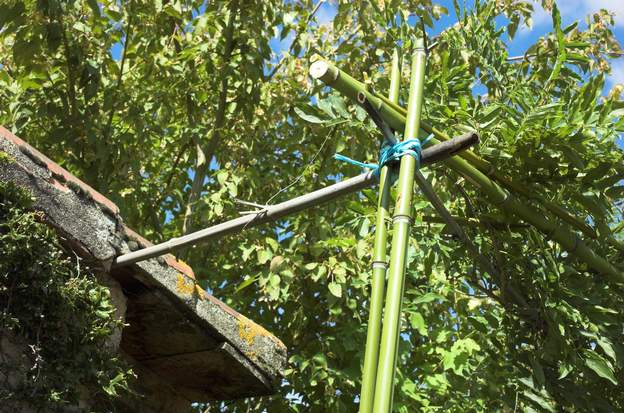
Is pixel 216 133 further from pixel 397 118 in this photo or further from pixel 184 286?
pixel 397 118

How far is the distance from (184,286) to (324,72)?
3.26 feet

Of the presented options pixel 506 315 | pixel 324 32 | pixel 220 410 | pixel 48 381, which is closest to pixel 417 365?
pixel 220 410

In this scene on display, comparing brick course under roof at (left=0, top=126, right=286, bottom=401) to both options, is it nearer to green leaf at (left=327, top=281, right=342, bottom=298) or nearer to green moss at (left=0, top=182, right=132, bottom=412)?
green moss at (left=0, top=182, right=132, bottom=412)

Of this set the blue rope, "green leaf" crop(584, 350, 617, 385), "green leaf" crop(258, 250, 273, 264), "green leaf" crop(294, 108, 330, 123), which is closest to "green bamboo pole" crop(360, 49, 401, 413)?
the blue rope

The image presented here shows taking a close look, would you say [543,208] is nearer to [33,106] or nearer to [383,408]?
[383,408]

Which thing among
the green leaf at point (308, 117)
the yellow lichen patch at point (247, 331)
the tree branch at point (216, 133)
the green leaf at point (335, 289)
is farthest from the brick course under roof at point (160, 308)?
the tree branch at point (216, 133)

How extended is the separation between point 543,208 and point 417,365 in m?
2.50

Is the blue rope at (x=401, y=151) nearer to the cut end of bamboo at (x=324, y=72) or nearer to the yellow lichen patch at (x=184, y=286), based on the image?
the cut end of bamboo at (x=324, y=72)

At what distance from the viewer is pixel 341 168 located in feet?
19.1

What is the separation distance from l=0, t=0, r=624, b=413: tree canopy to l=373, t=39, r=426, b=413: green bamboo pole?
33.4 inches

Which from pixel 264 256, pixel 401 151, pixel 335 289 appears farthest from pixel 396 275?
pixel 264 256

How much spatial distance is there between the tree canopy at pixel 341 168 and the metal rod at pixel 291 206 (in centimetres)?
81

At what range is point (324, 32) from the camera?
6098 millimetres

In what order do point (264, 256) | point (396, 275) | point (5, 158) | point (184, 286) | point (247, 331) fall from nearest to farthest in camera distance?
point (396, 275)
point (5, 158)
point (184, 286)
point (247, 331)
point (264, 256)
